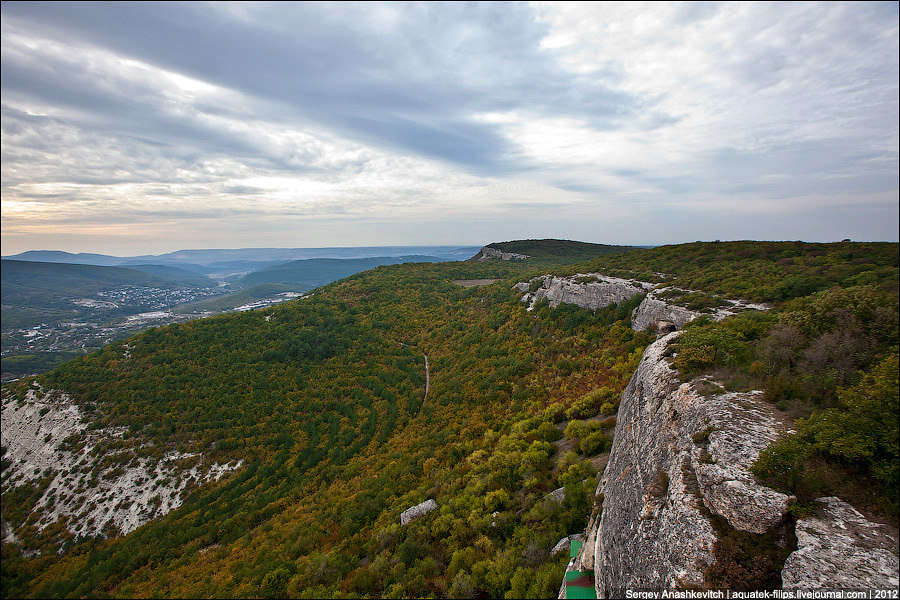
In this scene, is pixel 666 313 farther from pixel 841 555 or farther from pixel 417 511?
pixel 417 511

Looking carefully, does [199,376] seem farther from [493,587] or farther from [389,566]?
[493,587]

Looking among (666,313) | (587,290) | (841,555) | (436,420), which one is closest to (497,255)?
(587,290)

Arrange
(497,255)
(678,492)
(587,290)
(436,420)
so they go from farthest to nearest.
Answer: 1. (497,255)
2. (587,290)
3. (436,420)
4. (678,492)

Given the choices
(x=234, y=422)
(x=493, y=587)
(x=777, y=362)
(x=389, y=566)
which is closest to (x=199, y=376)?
(x=234, y=422)

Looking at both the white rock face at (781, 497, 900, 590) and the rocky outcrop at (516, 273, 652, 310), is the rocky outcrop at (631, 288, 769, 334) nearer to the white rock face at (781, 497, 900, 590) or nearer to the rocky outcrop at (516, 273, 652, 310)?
the rocky outcrop at (516, 273, 652, 310)

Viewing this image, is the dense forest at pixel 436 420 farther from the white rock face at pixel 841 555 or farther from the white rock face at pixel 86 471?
the white rock face at pixel 86 471

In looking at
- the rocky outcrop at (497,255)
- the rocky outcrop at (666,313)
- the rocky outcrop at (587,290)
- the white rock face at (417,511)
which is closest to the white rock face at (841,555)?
the rocky outcrop at (666,313)

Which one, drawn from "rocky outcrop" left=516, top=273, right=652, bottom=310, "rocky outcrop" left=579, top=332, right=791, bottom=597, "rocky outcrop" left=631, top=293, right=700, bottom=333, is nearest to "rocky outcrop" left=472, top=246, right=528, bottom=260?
"rocky outcrop" left=516, top=273, right=652, bottom=310
